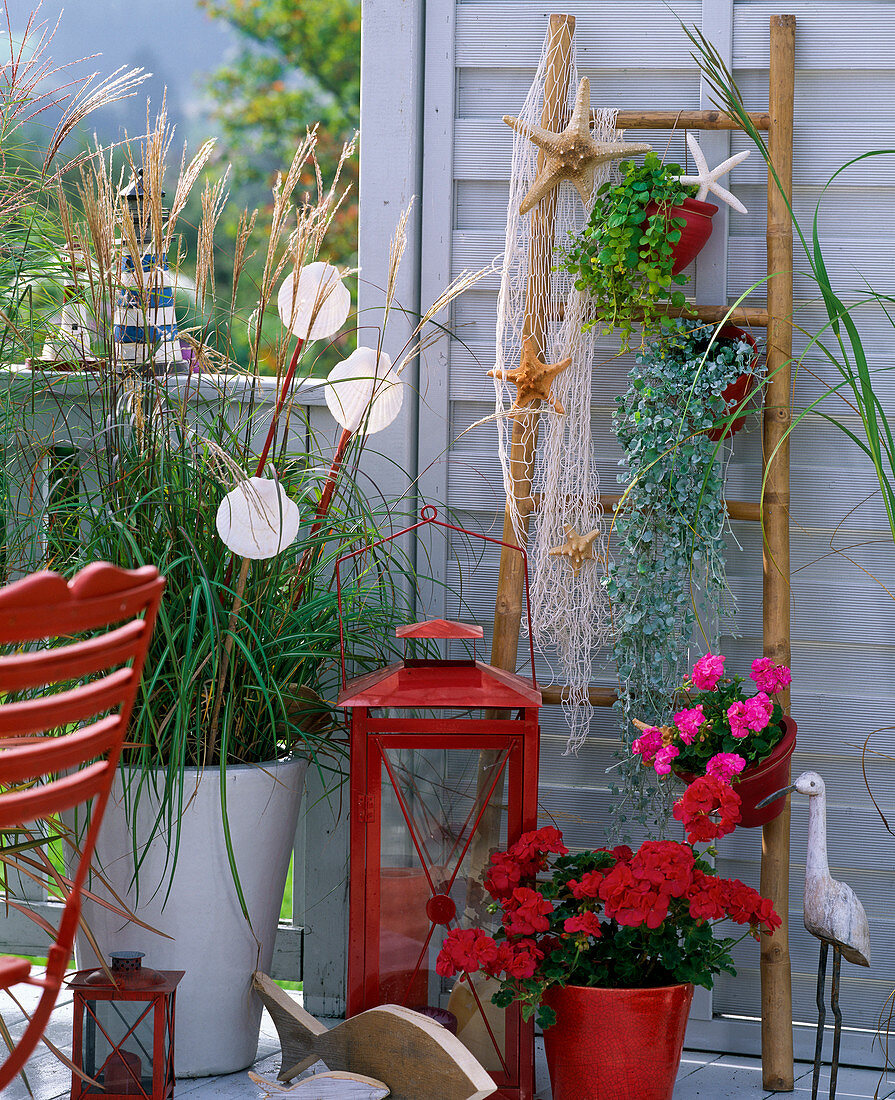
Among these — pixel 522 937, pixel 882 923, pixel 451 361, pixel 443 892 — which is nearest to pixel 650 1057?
pixel 522 937

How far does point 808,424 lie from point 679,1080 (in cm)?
126

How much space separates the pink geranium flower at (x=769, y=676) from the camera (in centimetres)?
179

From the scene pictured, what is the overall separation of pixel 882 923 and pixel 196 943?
4.28 ft

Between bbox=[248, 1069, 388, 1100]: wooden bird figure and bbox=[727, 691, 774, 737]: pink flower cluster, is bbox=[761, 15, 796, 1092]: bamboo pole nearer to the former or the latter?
bbox=[727, 691, 774, 737]: pink flower cluster

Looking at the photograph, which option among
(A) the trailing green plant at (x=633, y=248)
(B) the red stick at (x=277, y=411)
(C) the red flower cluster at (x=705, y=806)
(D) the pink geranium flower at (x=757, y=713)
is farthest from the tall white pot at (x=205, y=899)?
(A) the trailing green plant at (x=633, y=248)

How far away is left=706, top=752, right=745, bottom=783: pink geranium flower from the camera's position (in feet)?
5.51

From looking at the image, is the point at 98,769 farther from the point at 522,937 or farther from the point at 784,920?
the point at 784,920

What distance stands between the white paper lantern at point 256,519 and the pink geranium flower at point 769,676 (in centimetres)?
81

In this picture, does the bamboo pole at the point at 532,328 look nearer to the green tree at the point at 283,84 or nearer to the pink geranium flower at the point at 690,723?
the pink geranium flower at the point at 690,723

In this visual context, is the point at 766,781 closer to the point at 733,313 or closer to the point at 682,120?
the point at 733,313

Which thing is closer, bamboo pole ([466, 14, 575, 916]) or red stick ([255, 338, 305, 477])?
red stick ([255, 338, 305, 477])

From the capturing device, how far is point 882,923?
2.10 meters

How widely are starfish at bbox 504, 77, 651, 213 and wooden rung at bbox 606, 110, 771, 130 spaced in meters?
0.08

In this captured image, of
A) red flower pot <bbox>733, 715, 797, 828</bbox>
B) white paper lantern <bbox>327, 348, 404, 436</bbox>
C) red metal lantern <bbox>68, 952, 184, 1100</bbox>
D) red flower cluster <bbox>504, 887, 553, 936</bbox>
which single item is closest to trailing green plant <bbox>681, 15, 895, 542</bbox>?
red flower pot <bbox>733, 715, 797, 828</bbox>
